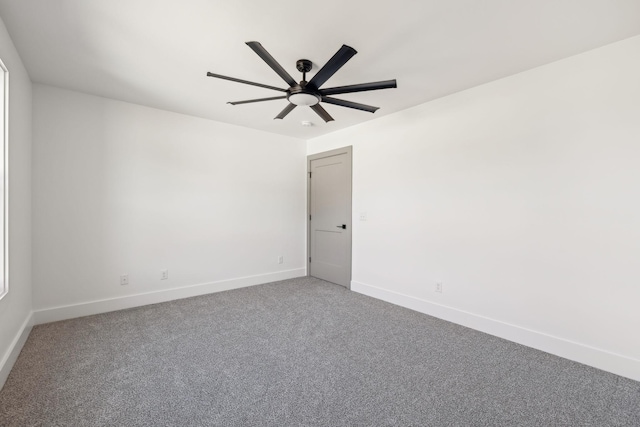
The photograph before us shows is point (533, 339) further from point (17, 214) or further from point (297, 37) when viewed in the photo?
point (17, 214)

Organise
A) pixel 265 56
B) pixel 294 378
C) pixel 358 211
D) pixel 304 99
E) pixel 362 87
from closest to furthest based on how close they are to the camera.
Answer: pixel 265 56 < pixel 294 378 < pixel 362 87 < pixel 304 99 < pixel 358 211

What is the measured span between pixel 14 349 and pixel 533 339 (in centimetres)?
438

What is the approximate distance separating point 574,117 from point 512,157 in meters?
0.52

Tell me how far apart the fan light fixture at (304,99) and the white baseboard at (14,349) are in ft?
9.34

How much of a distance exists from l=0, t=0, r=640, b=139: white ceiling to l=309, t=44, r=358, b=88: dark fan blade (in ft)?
1.08

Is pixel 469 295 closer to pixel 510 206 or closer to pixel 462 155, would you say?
pixel 510 206

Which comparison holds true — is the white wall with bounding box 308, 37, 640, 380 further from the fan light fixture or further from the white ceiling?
the fan light fixture

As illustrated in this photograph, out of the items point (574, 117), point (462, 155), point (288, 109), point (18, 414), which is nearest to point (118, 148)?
point (288, 109)

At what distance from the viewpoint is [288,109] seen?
2689 millimetres

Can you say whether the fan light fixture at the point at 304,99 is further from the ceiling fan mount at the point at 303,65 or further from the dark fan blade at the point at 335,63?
the ceiling fan mount at the point at 303,65

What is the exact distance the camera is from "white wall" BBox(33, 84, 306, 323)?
303 centimetres

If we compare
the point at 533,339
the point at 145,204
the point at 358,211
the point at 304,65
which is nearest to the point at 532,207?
Result: the point at 533,339

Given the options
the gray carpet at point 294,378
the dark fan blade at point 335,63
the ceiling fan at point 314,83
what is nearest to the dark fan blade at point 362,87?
the ceiling fan at point 314,83

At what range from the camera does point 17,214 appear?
95.2 inches
